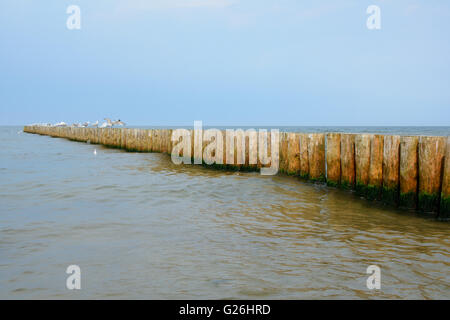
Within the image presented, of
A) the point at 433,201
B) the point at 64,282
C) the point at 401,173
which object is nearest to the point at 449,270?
the point at 433,201

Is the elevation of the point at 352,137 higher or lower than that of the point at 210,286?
higher

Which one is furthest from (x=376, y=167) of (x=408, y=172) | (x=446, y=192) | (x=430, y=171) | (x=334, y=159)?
(x=446, y=192)

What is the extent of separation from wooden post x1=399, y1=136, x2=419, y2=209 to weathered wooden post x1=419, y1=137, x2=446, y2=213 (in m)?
0.10

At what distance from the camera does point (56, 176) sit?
10.3 meters

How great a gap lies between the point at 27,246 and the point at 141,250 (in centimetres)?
128

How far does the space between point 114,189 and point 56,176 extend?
2945 millimetres

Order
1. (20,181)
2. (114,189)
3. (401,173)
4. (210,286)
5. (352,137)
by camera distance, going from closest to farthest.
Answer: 1. (210,286)
2. (401,173)
3. (352,137)
4. (114,189)
5. (20,181)

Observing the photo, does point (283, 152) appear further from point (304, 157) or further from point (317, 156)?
point (317, 156)

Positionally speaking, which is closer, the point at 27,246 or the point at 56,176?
the point at 27,246

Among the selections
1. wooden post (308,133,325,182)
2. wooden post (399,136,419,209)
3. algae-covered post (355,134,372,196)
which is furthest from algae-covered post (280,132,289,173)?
wooden post (399,136,419,209)

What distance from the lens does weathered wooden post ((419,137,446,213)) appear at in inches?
231
